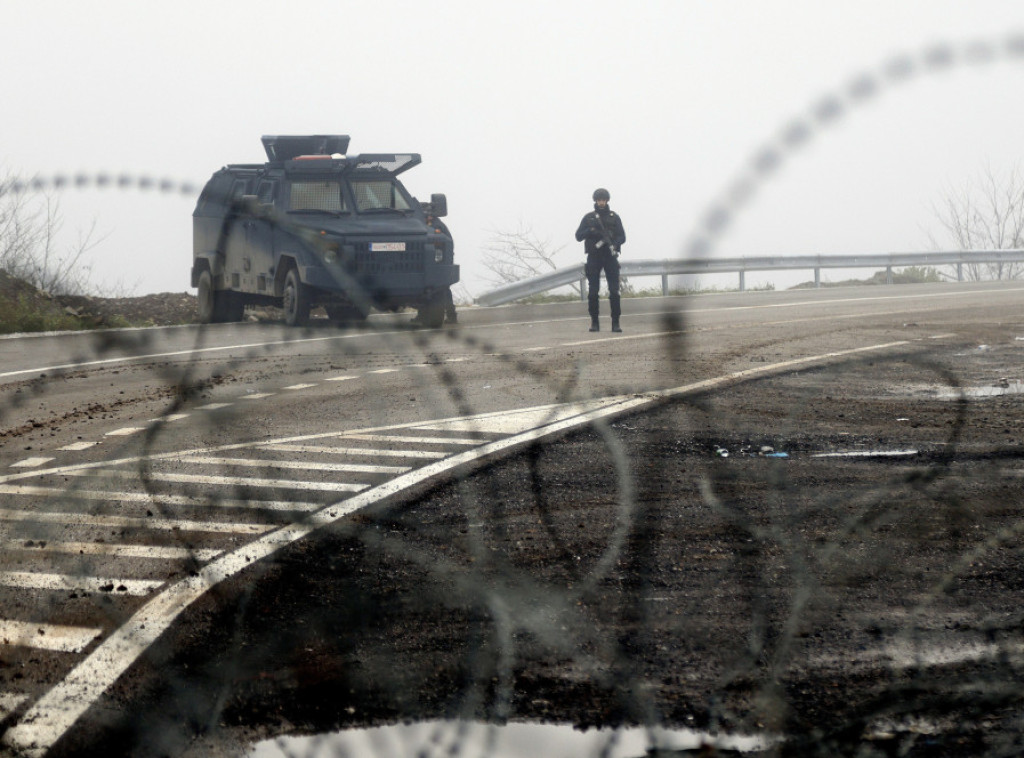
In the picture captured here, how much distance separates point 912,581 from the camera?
18.6ft

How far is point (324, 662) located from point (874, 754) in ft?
6.23

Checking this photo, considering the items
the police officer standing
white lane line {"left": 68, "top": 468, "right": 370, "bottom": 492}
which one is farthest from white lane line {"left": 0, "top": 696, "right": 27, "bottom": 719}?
the police officer standing

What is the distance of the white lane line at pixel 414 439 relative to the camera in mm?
9180

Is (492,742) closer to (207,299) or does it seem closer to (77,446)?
(77,446)

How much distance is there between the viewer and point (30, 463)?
341 inches

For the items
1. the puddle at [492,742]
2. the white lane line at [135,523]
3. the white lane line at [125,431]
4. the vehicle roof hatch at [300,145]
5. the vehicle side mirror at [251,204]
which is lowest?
the puddle at [492,742]

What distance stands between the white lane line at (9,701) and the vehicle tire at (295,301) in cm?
1481

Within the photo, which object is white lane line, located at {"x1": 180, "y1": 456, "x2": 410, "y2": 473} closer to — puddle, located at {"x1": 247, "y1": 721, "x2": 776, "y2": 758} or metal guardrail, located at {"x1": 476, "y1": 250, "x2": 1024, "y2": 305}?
puddle, located at {"x1": 247, "y1": 721, "x2": 776, "y2": 758}

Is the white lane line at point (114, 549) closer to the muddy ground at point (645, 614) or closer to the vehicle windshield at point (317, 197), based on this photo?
the muddy ground at point (645, 614)

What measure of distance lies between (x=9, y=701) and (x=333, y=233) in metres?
14.9

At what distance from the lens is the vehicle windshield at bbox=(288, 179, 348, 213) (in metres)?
19.4

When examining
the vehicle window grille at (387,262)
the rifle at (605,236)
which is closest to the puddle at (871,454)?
the rifle at (605,236)

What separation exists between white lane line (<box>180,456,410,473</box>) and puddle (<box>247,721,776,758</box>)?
411 cm

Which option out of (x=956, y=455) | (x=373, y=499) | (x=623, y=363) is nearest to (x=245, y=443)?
(x=373, y=499)
